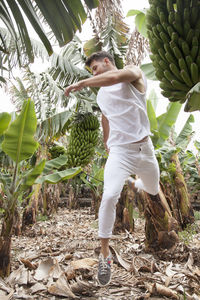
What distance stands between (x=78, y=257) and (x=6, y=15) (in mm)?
2099

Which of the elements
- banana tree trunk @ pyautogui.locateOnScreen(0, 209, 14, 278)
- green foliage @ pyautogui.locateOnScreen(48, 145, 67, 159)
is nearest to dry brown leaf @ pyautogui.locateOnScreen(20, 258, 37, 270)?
banana tree trunk @ pyautogui.locateOnScreen(0, 209, 14, 278)

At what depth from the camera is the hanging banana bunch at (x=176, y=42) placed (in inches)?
47.5

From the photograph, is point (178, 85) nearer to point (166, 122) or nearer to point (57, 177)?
point (57, 177)

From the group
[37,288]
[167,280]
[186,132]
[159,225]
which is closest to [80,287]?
[37,288]

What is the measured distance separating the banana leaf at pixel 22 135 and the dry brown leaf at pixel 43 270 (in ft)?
2.84

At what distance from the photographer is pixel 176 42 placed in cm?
124

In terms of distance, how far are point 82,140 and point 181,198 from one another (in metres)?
1.81

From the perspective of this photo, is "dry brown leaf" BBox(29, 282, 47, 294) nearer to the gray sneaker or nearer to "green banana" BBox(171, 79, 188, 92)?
the gray sneaker

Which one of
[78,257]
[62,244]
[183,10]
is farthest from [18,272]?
[183,10]

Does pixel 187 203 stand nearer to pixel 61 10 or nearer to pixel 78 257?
pixel 78 257

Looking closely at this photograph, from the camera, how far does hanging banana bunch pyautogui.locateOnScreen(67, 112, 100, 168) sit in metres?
3.72

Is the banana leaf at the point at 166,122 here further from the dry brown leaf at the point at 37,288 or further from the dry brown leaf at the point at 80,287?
the dry brown leaf at the point at 37,288

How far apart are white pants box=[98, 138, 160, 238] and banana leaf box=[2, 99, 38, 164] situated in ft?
2.46

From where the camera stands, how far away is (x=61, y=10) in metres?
1.34
